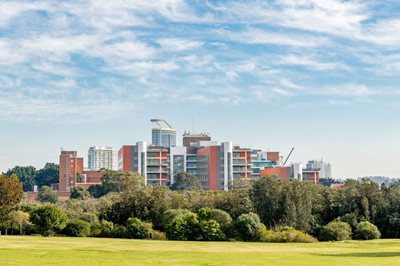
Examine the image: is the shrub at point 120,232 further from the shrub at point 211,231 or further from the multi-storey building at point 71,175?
the multi-storey building at point 71,175

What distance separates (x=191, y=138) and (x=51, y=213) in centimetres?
10926

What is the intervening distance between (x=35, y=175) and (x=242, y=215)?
121733 mm

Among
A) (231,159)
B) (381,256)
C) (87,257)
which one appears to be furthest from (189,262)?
(231,159)

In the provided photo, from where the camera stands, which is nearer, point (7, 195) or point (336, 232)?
point (336, 232)

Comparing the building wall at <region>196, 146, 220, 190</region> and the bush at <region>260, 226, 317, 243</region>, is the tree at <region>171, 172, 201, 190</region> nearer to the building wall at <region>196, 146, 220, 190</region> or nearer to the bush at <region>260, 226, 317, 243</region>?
the building wall at <region>196, 146, 220, 190</region>

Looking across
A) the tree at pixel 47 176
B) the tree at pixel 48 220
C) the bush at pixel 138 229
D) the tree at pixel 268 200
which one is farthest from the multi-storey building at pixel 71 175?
the bush at pixel 138 229

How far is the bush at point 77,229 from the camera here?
49938 millimetres

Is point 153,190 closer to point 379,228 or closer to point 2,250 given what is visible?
point 379,228

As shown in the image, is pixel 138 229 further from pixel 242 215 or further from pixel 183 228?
pixel 242 215

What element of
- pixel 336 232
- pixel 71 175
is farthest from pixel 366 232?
pixel 71 175

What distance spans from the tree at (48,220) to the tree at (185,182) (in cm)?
7021

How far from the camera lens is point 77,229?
5000 centimetres

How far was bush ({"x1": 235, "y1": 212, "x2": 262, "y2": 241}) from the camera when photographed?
4747 centimetres

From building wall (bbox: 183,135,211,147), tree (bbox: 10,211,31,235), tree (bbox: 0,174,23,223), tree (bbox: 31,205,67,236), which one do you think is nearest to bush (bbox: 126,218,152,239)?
tree (bbox: 31,205,67,236)
